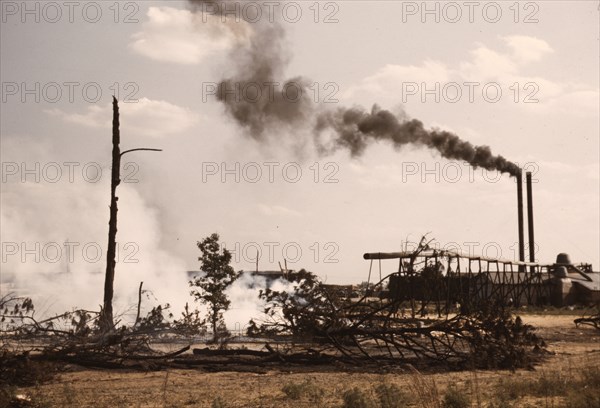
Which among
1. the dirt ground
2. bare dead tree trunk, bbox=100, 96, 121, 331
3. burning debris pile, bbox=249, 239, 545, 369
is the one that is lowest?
the dirt ground

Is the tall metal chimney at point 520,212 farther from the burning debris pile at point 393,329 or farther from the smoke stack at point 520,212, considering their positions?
the burning debris pile at point 393,329

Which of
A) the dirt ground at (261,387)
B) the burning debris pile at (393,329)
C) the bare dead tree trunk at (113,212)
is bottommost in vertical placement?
the dirt ground at (261,387)

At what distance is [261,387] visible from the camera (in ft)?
39.6

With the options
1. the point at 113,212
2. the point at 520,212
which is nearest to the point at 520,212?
the point at 520,212

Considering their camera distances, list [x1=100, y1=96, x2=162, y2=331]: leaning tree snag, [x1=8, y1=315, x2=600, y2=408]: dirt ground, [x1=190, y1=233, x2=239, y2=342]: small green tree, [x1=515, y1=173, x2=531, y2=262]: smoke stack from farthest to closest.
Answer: [x1=515, y1=173, x2=531, y2=262]: smoke stack
[x1=190, y1=233, x2=239, y2=342]: small green tree
[x1=100, y1=96, x2=162, y2=331]: leaning tree snag
[x1=8, y1=315, x2=600, y2=408]: dirt ground

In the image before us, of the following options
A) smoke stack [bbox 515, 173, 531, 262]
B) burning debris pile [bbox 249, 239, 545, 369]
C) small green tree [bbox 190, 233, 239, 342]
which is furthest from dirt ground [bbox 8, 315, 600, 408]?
smoke stack [bbox 515, 173, 531, 262]

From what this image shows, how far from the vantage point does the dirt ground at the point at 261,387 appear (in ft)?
33.8

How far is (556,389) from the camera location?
10555 millimetres

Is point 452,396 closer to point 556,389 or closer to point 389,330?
point 556,389

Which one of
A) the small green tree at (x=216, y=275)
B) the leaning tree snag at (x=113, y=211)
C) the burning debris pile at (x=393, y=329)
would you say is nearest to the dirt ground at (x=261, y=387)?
the burning debris pile at (x=393, y=329)

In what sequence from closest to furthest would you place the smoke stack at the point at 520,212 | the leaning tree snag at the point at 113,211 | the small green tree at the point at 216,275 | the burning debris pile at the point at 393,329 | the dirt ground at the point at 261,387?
the dirt ground at the point at 261,387, the burning debris pile at the point at 393,329, the leaning tree snag at the point at 113,211, the small green tree at the point at 216,275, the smoke stack at the point at 520,212

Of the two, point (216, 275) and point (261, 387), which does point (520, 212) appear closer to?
point (216, 275)

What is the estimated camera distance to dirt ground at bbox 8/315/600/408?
1030cm

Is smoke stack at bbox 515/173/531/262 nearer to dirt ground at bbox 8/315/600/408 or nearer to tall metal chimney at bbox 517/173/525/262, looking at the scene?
tall metal chimney at bbox 517/173/525/262
